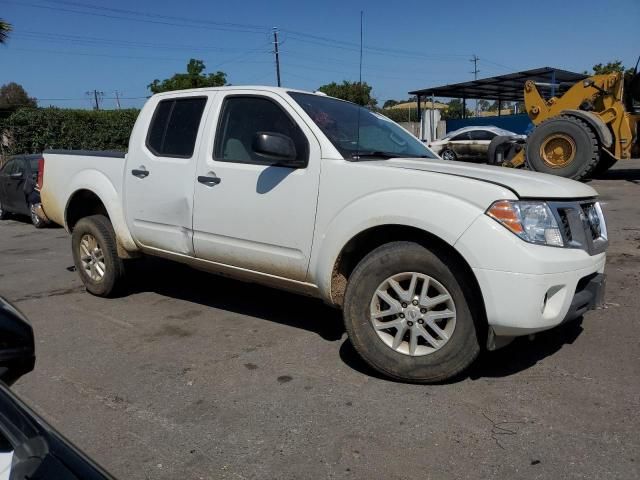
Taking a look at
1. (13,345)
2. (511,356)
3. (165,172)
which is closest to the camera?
(13,345)

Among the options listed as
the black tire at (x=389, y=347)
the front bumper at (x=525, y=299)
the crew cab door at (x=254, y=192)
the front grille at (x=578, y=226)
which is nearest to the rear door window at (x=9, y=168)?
the crew cab door at (x=254, y=192)

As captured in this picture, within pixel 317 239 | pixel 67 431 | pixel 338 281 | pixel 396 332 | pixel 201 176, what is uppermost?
pixel 201 176

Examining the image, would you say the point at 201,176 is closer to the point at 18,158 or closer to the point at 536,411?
the point at 536,411

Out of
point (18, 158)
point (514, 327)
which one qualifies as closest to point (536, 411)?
point (514, 327)

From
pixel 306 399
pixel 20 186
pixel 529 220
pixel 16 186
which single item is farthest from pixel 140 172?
pixel 16 186

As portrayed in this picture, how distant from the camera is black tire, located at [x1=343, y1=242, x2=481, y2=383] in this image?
341cm

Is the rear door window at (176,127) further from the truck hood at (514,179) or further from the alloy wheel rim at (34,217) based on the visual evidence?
the alloy wheel rim at (34,217)

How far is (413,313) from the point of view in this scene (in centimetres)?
354

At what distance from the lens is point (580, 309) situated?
3.49 m

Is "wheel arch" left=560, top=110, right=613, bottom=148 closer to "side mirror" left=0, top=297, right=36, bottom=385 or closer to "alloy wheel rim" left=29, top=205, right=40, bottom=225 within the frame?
"alloy wheel rim" left=29, top=205, right=40, bottom=225

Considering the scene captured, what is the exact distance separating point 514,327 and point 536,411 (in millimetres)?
488

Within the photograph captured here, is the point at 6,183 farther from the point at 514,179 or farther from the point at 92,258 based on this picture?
the point at 514,179

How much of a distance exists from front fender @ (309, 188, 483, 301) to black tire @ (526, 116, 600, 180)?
10542 millimetres

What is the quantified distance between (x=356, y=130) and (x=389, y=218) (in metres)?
1.09
